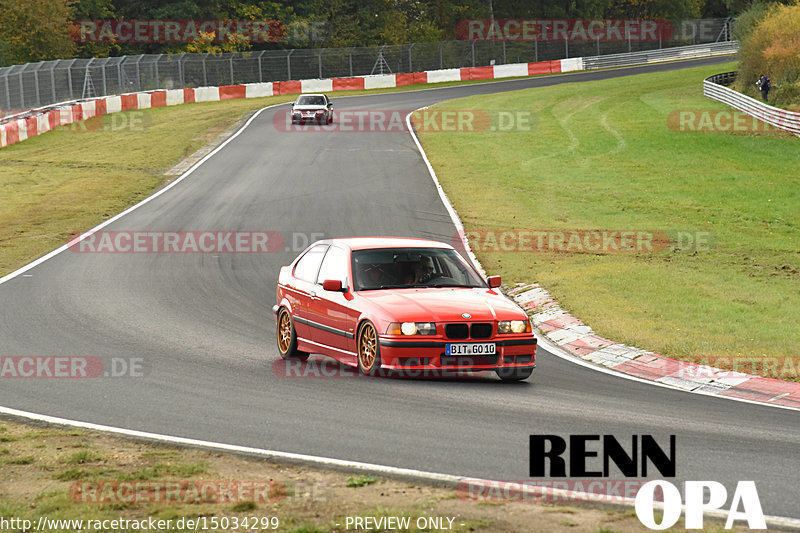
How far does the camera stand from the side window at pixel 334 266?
38.8ft

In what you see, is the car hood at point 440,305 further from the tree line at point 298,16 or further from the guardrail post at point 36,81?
the tree line at point 298,16

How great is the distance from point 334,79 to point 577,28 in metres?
34.0

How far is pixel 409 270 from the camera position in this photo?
→ 11844 millimetres

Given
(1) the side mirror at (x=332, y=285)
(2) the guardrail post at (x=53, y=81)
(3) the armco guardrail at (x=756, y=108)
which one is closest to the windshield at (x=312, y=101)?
(2) the guardrail post at (x=53, y=81)

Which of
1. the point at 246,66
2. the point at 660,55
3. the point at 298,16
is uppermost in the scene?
the point at 298,16

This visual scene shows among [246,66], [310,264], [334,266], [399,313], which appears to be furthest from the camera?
[246,66]

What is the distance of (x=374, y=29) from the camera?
287ft

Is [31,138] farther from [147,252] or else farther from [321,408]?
[321,408]

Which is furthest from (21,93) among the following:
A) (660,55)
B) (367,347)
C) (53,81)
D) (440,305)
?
(660,55)

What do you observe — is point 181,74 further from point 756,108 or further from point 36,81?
point 756,108

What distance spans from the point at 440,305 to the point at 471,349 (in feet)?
1.95

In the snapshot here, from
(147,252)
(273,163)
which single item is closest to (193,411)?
(147,252)

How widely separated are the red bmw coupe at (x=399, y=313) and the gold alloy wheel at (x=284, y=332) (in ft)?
0.04

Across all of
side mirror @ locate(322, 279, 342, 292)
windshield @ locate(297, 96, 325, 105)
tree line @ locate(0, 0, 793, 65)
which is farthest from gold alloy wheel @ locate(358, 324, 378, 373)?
tree line @ locate(0, 0, 793, 65)
